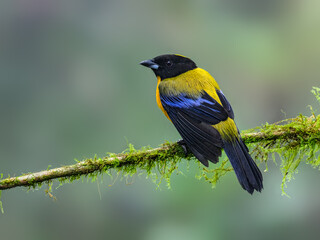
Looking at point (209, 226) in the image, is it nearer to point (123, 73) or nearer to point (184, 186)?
point (184, 186)

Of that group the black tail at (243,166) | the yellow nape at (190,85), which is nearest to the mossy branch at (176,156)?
the black tail at (243,166)

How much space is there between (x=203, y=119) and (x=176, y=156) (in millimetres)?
373

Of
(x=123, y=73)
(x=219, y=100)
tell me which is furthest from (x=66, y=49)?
(x=219, y=100)

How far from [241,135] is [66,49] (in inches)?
180

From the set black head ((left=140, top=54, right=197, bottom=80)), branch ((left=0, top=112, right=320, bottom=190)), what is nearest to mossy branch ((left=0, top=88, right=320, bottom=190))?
branch ((left=0, top=112, right=320, bottom=190))

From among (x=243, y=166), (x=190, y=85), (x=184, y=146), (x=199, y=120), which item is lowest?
(x=243, y=166)

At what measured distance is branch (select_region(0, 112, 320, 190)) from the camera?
283cm

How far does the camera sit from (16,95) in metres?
6.48

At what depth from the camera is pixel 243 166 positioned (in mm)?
3123

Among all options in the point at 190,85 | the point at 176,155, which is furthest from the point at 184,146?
the point at 190,85

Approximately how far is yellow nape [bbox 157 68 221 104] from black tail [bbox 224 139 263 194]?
0.49m

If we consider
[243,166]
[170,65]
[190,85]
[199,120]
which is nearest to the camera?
[243,166]

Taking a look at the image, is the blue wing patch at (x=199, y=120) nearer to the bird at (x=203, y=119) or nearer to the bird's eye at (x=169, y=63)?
the bird at (x=203, y=119)

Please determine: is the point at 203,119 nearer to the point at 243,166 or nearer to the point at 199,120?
the point at 199,120
